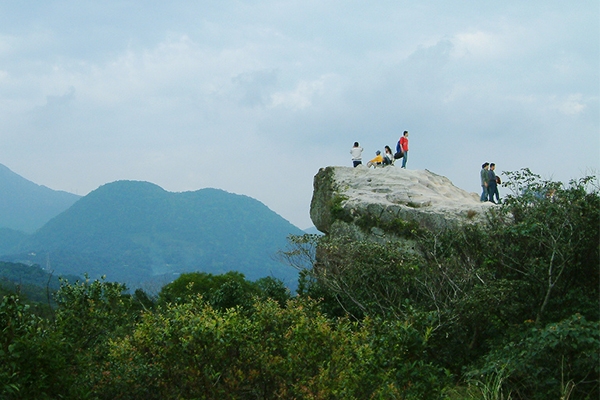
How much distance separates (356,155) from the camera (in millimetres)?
24797

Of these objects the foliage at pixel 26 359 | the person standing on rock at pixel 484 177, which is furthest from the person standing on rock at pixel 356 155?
the foliage at pixel 26 359

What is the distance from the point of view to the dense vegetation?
269 inches

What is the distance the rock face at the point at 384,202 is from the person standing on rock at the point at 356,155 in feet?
1.68

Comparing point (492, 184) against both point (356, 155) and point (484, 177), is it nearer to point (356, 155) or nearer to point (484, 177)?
point (484, 177)

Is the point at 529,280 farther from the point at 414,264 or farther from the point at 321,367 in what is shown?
the point at 321,367

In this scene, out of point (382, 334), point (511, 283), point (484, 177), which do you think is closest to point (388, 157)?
point (484, 177)

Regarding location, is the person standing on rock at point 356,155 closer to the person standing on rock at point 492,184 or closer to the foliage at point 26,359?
the person standing on rock at point 492,184

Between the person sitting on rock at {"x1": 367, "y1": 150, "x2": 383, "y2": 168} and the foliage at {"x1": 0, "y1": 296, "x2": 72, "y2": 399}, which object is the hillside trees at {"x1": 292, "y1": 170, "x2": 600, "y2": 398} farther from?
the person sitting on rock at {"x1": 367, "y1": 150, "x2": 383, "y2": 168}

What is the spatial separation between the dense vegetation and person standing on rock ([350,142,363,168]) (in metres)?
9.84

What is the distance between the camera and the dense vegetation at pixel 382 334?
684 cm

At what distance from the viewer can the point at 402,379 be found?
22.7 ft

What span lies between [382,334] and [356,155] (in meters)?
17.6

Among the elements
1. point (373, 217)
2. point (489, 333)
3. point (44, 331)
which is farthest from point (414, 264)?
point (44, 331)

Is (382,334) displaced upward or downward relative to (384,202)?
downward
